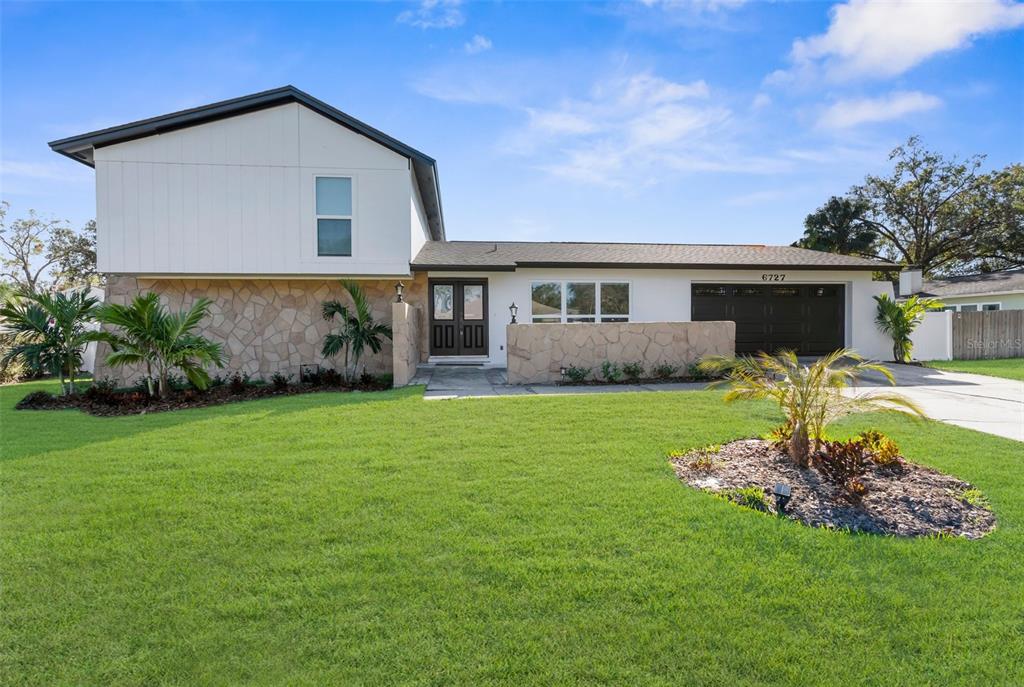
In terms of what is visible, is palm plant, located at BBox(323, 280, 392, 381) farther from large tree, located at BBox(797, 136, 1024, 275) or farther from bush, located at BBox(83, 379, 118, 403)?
large tree, located at BBox(797, 136, 1024, 275)

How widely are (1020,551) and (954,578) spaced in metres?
0.76

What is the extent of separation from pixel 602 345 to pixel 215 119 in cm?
1035

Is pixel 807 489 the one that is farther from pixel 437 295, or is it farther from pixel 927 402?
pixel 437 295

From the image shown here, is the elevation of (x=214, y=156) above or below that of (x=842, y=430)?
above

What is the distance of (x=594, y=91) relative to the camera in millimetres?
11703

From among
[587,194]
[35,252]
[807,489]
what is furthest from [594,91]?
[35,252]

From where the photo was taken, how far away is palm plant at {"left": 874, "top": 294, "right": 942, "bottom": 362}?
47.6 ft

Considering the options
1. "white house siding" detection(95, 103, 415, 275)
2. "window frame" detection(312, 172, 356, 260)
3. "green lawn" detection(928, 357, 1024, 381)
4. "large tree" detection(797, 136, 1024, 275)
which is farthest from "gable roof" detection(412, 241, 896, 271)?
"large tree" detection(797, 136, 1024, 275)

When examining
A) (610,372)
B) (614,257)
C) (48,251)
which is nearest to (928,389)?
(610,372)

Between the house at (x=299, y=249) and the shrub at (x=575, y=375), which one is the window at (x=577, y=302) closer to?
the house at (x=299, y=249)

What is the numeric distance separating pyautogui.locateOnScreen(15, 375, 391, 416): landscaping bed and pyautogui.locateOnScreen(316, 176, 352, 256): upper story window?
11.1 feet

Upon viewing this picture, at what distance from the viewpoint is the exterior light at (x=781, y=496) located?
12.9 ft

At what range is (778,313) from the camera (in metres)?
15.2

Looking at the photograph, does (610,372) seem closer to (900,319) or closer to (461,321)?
(461,321)
